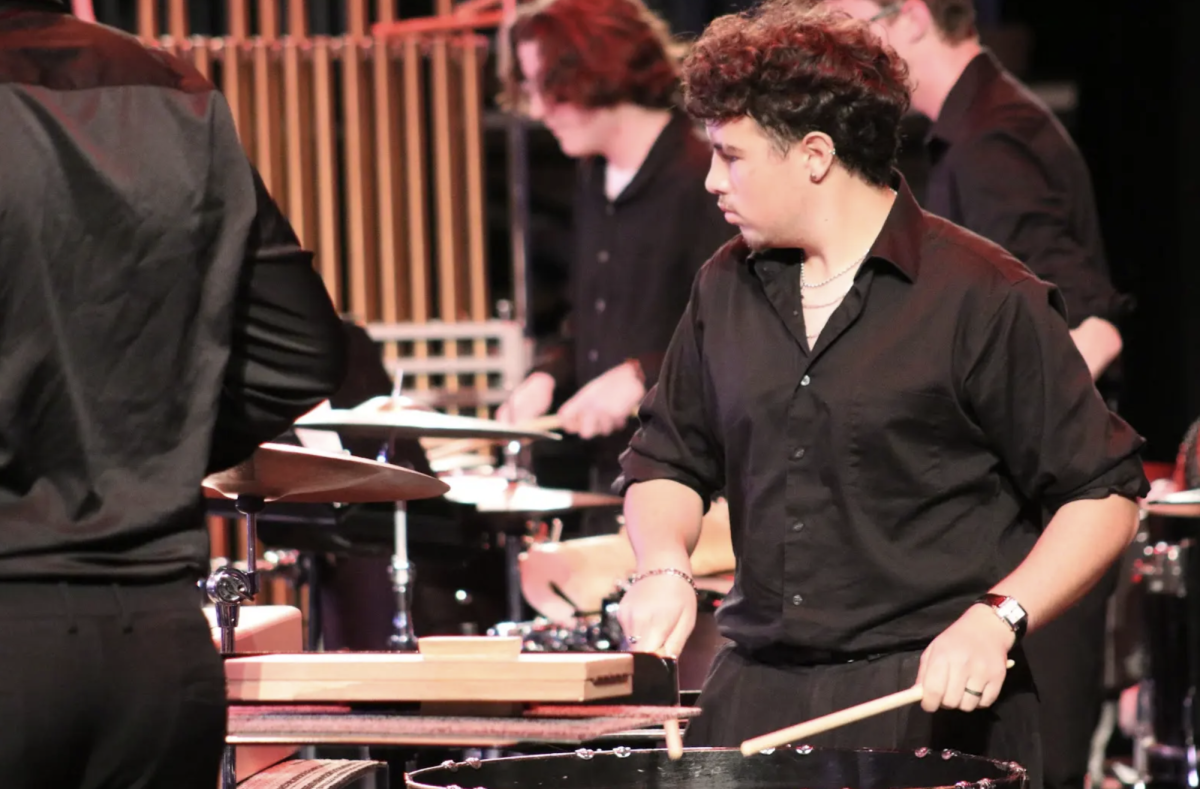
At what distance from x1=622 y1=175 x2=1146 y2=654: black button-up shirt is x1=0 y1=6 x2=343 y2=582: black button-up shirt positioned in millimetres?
942

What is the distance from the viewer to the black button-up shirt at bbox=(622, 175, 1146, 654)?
2465 mm

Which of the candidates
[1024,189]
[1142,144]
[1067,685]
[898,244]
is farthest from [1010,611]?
[1142,144]

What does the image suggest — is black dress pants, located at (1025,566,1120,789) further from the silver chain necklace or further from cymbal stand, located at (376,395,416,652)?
cymbal stand, located at (376,395,416,652)

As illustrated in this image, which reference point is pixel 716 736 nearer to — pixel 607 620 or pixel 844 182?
pixel 844 182

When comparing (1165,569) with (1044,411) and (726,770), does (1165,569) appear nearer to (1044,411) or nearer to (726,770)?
(1044,411)

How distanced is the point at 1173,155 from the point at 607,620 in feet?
12.3

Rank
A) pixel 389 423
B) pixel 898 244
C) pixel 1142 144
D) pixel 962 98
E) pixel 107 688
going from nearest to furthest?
pixel 107 688, pixel 898 244, pixel 389 423, pixel 962 98, pixel 1142 144

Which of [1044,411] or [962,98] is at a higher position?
[962,98]

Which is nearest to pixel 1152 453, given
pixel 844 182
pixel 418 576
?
pixel 418 576

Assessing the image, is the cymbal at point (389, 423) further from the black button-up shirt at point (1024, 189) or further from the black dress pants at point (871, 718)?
the black dress pants at point (871, 718)

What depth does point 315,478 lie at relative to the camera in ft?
8.04

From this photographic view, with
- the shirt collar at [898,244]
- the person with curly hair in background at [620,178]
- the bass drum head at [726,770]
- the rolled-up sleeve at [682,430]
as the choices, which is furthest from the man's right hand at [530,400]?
the bass drum head at [726,770]

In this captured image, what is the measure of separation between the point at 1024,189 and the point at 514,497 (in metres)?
1.51

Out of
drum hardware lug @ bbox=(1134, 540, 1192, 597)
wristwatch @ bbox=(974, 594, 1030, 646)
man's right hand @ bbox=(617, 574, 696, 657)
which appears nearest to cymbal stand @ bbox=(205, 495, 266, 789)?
man's right hand @ bbox=(617, 574, 696, 657)
